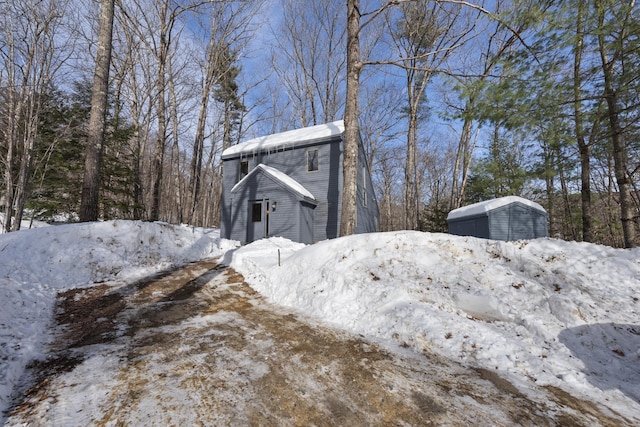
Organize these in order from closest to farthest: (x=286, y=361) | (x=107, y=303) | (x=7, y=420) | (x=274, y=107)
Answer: (x=7, y=420)
(x=286, y=361)
(x=107, y=303)
(x=274, y=107)

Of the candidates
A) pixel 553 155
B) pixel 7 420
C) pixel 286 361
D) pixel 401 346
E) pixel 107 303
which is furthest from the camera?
pixel 553 155

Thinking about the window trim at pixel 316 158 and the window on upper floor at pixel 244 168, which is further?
the window on upper floor at pixel 244 168

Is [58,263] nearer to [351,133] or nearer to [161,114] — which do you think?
[351,133]

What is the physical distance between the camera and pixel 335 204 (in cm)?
1312

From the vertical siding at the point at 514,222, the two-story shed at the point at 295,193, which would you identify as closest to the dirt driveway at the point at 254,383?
the two-story shed at the point at 295,193

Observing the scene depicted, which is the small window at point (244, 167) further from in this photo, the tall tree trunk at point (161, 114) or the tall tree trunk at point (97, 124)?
the tall tree trunk at point (97, 124)

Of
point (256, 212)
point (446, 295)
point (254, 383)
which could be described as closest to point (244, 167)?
point (256, 212)

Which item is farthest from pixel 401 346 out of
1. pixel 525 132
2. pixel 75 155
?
pixel 75 155

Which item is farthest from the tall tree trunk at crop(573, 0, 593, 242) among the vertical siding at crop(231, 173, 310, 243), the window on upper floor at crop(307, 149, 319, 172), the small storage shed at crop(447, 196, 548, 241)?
the window on upper floor at crop(307, 149, 319, 172)

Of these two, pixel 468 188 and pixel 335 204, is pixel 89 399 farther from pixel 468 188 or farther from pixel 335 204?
pixel 468 188

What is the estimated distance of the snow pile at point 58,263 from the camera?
3.02 meters

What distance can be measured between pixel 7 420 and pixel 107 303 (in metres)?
3.38

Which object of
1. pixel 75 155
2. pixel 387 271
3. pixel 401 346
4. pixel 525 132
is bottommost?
pixel 401 346

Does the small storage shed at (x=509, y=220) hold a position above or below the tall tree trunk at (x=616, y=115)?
below
